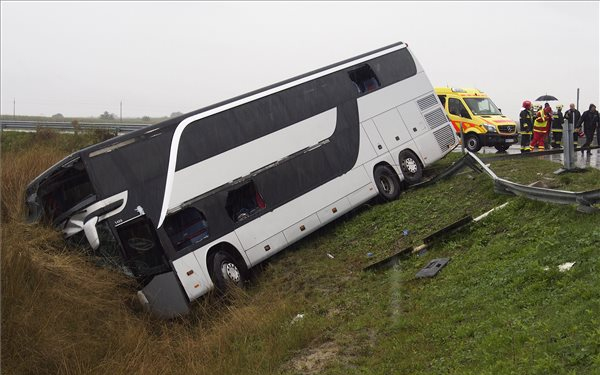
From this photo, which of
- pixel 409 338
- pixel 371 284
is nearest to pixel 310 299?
pixel 371 284

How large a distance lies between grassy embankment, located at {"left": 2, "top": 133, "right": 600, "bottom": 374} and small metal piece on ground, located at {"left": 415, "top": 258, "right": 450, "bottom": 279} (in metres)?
0.18

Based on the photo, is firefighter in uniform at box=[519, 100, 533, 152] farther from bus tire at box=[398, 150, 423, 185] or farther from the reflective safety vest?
bus tire at box=[398, 150, 423, 185]

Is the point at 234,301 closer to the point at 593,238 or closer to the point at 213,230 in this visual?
the point at 213,230

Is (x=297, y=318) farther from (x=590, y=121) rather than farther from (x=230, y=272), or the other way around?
(x=590, y=121)

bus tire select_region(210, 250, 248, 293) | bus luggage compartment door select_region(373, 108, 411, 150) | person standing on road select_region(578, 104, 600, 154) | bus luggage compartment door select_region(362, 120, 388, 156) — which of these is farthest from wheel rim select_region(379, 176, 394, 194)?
person standing on road select_region(578, 104, 600, 154)

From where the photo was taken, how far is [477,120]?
2291cm

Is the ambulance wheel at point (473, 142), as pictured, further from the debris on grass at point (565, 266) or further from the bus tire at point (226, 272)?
the debris on grass at point (565, 266)

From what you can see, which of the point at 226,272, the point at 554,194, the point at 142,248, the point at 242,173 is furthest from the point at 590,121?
the point at 142,248

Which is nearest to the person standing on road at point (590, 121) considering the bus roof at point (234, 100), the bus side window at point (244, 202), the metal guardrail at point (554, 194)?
the bus roof at point (234, 100)

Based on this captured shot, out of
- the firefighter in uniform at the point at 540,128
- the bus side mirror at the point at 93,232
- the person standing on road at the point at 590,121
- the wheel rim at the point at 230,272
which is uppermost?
the bus side mirror at the point at 93,232

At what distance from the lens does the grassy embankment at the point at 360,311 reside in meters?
7.16

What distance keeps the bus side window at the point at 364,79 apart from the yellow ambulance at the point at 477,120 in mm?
6501

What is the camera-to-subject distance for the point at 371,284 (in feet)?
36.4

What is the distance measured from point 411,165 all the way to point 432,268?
7.32 metres
